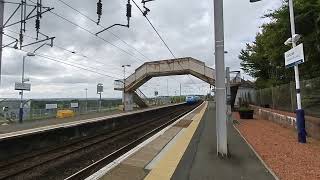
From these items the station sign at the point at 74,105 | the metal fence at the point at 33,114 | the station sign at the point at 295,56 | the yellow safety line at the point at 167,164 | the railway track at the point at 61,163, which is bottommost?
the railway track at the point at 61,163

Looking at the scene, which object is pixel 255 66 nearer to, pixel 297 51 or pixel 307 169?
pixel 297 51

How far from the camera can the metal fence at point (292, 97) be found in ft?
57.3

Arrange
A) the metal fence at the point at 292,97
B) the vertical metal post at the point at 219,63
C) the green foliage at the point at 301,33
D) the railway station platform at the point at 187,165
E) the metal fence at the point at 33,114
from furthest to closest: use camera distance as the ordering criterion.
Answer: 1. the metal fence at the point at 33,114
2. the green foliage at the point at 301,33
3. the metal fence at the point at 292,97
4. the vertical metal post at the point at 219,63
5. the railway station platform at the point at 187,165

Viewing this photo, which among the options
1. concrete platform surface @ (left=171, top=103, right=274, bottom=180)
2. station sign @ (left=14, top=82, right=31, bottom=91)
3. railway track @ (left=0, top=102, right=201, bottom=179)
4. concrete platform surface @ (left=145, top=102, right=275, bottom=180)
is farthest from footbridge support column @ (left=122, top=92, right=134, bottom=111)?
concrete platform surface @ (left=171, top=103, right=274, bottom=180)

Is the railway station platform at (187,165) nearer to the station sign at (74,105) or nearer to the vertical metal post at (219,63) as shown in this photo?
the vertical metal post at (219,63)

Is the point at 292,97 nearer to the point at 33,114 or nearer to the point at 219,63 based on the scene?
the point at 219,63

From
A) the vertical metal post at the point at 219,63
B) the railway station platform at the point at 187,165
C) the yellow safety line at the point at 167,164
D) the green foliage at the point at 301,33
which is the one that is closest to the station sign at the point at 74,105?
the green foliage at the point at 301,33

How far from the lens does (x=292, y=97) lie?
2359 centimetres

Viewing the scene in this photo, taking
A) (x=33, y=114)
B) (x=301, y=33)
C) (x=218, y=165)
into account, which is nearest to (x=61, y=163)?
(x=218, y=165)

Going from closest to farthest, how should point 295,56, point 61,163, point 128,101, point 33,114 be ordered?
point 61,163
point 295,56
point 33,114
point 128,101

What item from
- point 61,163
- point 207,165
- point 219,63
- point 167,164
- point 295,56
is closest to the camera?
point 207,165

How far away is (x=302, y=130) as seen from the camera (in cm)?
1482

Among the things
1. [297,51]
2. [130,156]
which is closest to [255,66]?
[297,51]

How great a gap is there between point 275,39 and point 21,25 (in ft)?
69.1
